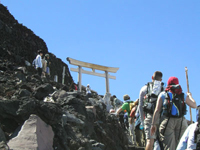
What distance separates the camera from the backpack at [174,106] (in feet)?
17.7

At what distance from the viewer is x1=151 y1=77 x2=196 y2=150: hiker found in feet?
17.8

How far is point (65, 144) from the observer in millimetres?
5723

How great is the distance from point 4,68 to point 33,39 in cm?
1795

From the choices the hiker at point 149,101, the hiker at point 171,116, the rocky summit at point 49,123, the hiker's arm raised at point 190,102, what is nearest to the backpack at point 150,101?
the hiker at point 149,101

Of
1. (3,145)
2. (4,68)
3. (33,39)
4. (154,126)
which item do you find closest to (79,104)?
(154,126)

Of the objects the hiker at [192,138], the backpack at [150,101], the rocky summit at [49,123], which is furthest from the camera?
the backpack at [150,101]

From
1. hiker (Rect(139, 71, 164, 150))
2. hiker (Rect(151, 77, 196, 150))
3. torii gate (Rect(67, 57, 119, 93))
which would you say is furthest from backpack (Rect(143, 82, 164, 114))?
torii gate (Rect(67, 57, 119, 93))

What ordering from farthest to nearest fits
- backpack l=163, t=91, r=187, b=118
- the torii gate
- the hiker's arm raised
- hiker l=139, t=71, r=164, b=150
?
the torii gate → hiker l=139, t=71, r=164, b=150 → the hiker's arm raised → backpack l=163, t=91, r=187, b=118

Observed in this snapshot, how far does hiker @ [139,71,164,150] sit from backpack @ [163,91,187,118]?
268 millimetres

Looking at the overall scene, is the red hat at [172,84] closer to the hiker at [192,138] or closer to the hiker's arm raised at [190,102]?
the hiker's arm raised at [190,102]

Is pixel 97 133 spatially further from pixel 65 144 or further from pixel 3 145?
pixel 3 145

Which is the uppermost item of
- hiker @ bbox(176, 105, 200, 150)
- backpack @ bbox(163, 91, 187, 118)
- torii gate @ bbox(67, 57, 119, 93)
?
torii gate @ bbox(67, 57, 119, 93)

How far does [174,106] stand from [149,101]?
2.34 ft

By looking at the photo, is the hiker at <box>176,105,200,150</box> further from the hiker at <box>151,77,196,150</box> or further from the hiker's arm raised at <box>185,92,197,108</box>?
the hiker's arm raised at <box>185,92,197,108</box>
